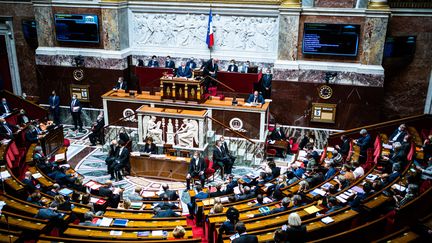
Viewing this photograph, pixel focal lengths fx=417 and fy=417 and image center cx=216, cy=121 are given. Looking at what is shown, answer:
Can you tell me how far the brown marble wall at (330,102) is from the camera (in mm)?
16094

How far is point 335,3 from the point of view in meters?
15.7

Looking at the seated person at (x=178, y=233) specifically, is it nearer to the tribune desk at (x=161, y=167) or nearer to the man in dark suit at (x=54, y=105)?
the tribune desk at (x=161, y=167)

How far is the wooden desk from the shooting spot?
45.0ft

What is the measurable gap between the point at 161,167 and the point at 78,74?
7.57 meters

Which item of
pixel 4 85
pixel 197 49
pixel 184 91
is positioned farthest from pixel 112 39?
pixel 4 85

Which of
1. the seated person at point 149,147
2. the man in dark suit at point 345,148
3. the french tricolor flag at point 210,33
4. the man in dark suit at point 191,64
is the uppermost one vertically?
the french tricolor flag at point 210,33

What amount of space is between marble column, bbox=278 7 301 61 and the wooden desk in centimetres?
613

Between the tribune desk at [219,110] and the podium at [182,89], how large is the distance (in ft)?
0.70

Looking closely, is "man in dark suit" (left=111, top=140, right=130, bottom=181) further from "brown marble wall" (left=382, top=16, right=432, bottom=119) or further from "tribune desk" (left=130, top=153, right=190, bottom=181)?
"brown marble wall" (left=382, top=16, right=432, bottom=119)

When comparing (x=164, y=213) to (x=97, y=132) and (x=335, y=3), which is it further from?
(x=335, y=3)

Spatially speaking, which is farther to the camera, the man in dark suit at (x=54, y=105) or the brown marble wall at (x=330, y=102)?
the man in dark suit at (x=54, y=105)

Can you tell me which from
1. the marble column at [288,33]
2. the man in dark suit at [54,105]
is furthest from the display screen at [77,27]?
the marble column at [288,33]

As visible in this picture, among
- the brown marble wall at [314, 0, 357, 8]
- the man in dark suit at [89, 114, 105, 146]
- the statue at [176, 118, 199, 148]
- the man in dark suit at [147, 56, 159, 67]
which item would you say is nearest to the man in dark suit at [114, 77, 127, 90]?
the man in dark suit at [89, 114, 105, 146]

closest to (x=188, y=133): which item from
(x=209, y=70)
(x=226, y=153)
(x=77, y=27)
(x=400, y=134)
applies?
(x=226, y=153)
